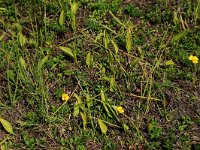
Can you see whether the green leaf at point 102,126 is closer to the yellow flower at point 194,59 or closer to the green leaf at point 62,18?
the yellow flower at point 194,59

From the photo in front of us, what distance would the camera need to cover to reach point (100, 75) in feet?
10.7

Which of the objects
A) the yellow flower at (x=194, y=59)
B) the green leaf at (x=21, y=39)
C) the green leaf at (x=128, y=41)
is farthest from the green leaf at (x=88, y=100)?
the yellow flower at (x=194, y=59)

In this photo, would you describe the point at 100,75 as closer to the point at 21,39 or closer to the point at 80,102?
the point at 80,102

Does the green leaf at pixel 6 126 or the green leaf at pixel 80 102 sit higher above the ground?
the green leaf at pixel 80 102

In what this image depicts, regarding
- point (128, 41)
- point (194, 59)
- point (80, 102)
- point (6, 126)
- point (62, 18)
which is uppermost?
point (62, 18)

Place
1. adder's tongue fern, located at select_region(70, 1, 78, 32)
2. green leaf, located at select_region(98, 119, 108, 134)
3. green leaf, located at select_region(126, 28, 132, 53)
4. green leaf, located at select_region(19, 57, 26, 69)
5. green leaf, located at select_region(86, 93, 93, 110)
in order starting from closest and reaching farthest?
green leaf, located at select_region(98, 119, 108, 134), green leaf, located at select_region(86, 93, 93, 110), green leaf, located at select_region(19, 57, 26, 69), green leaf, located at select_region(126, 28, 132, 53), adder's tongue fern, located at select_region(70, 1, 78, 32)

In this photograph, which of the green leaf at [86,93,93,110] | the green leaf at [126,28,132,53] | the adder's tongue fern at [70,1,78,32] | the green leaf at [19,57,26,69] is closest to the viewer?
the green leaf at [86,93,93,110]

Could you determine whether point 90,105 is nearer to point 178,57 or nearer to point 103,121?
point 103,121

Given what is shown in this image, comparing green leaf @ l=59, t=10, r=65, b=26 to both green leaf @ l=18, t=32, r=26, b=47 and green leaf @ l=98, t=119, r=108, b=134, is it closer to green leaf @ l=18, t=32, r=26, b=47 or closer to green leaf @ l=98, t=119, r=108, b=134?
green leaf @ l=18, t=32, r=26, b=47

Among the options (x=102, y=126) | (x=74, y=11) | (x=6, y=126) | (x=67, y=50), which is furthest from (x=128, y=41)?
(x=6, y=126)

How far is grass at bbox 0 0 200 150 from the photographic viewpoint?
116 inches

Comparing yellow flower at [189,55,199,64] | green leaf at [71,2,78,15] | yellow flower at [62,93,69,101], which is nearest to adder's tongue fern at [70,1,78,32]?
green leaf at [71,2,78,15]

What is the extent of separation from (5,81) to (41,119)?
50 cm

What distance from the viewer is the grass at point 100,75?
2.96 m
